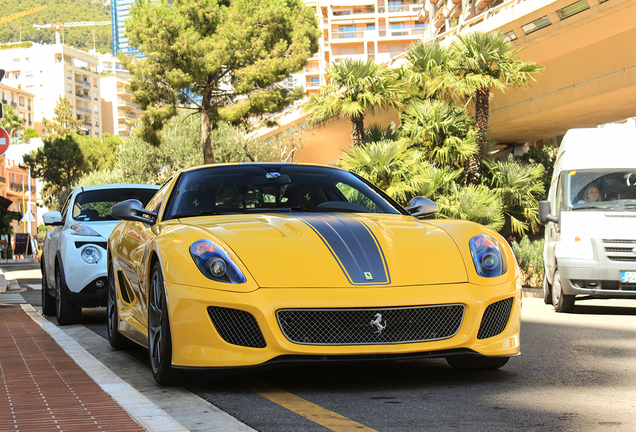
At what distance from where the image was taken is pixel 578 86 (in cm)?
2716

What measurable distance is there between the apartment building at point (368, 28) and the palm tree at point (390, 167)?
87623 millimetres

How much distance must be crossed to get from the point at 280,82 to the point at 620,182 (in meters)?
25.6

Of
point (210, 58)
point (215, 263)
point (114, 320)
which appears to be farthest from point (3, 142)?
point (210, 58)

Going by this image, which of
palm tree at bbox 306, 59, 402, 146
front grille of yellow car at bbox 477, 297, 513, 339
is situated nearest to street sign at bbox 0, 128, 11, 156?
front grille of yellow car at bbox 477, 297, 513, 339

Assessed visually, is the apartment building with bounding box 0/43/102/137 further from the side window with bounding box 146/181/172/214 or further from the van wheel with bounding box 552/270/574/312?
the side window with bounding box 146/181/172/214

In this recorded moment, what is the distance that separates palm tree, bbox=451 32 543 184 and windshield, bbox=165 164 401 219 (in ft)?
58.6

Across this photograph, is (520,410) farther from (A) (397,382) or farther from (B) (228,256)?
(B) (228,256)

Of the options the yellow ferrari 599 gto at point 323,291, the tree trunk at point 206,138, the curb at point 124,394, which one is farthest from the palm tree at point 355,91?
the yellow ferrari 599 gto at point 323,291

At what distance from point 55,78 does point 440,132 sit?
125m

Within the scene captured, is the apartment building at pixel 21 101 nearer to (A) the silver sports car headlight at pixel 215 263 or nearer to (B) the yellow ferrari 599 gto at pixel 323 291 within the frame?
(B) the yellow ferrari 599 gto at pixel 323 291

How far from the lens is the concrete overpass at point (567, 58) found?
23.4 meters

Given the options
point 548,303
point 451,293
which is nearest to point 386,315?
point 451,293

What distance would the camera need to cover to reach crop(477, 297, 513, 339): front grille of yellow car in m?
4.51

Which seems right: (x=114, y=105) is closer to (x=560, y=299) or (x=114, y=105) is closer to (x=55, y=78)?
(x=55, y=78)
